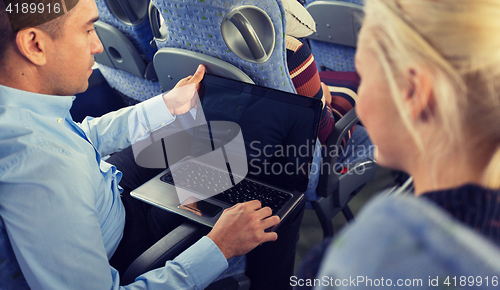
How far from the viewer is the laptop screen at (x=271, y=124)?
0.86m

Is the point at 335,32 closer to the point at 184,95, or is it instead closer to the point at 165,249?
the point at 184,95

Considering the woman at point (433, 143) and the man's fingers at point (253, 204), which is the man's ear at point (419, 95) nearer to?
the woman at point (433, 143)

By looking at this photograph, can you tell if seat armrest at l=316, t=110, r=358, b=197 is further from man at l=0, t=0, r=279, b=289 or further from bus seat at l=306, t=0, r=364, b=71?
bus seat at l=306, t=0, r=364, b=71

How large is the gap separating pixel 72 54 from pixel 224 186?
1.64 ft

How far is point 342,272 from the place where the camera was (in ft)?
0.90

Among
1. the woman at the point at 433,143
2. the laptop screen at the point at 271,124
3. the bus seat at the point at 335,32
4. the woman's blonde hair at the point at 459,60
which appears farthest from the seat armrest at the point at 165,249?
the bus seat at the point at 335,32

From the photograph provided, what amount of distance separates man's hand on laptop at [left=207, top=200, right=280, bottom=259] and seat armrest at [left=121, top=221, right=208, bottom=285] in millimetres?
56

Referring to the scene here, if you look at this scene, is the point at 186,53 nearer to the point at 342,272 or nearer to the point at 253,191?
the point at 253,191

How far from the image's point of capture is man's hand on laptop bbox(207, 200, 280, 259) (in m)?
0.79

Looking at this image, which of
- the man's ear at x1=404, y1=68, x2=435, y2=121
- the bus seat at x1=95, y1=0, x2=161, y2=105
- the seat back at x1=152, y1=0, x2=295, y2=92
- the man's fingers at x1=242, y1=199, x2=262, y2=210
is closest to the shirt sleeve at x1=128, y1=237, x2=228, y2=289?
the man's fingers at x1=242, y1=199, x2=262, y2=210

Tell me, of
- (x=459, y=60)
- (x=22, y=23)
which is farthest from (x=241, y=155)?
(x=459, y=60)

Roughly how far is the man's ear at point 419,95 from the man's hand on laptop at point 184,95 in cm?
72

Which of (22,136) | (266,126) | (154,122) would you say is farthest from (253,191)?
(22,136)

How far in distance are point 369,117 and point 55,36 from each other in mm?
667
